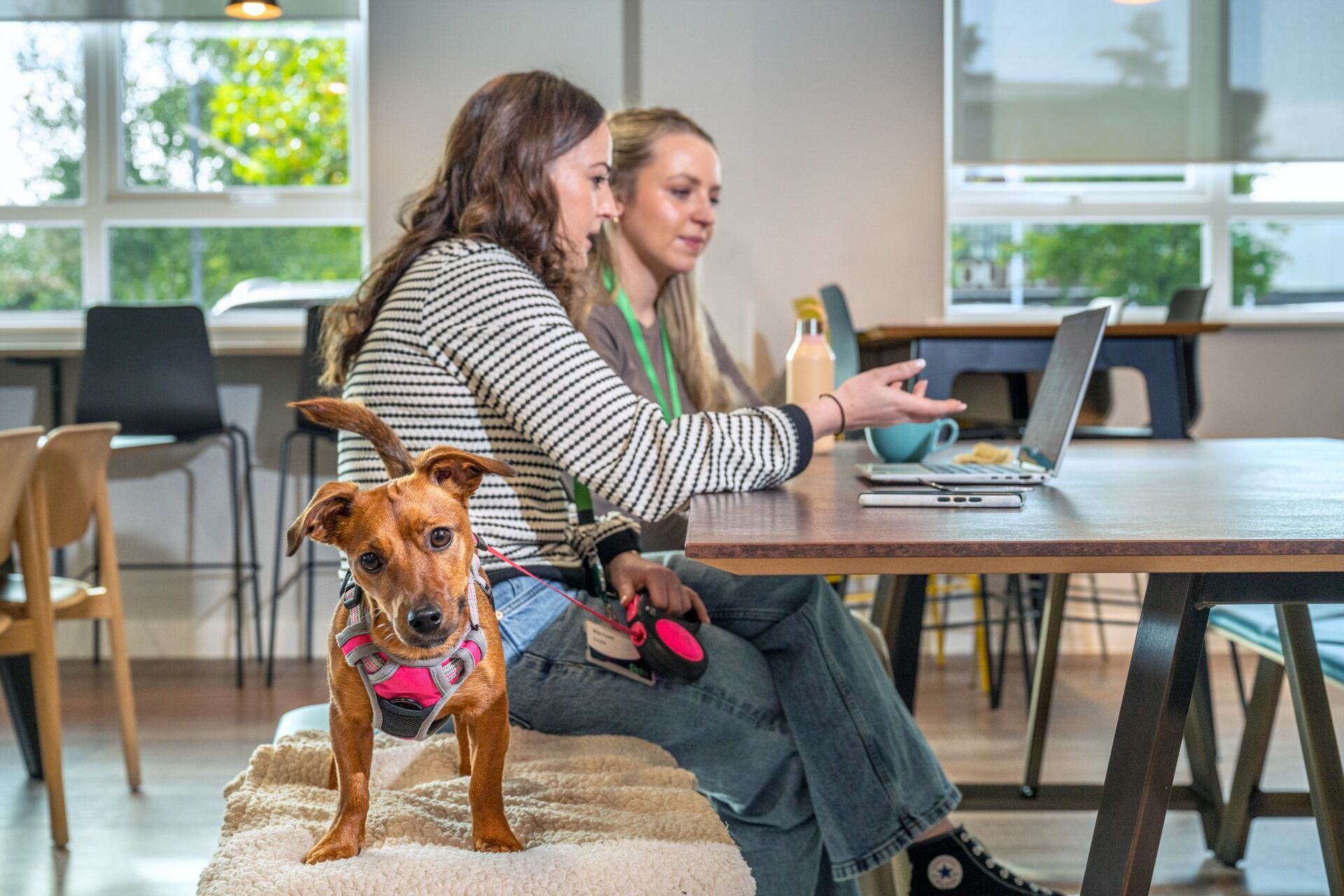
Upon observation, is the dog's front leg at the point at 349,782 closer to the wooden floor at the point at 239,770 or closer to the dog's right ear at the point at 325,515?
the dog's right ear at the point at 325,515

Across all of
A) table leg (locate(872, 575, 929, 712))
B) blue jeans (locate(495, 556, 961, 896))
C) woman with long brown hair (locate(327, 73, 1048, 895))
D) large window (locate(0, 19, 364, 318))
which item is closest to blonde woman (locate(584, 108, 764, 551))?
table leg (locate(872, 575, 929, 712))

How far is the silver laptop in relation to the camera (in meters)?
1.28

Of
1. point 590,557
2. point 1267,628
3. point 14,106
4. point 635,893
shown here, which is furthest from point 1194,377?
point 14,106

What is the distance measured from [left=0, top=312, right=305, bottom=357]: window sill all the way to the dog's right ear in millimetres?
2874

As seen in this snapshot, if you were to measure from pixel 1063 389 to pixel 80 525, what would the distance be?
205 cm

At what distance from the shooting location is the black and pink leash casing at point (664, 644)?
1.16 metres

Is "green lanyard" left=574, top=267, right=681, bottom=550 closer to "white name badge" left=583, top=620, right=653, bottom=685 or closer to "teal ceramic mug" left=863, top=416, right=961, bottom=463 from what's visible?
"teal ceramic mug" left=863, top=416, right=961, bottom=463

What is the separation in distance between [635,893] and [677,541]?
103cm

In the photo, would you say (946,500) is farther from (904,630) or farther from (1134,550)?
(904,630)

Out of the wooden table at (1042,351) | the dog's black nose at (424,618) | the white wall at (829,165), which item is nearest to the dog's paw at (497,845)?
the dog's black nose at (424,618)

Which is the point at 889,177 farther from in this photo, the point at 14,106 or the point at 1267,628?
the point at 14,106

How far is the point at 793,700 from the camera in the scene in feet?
4.17

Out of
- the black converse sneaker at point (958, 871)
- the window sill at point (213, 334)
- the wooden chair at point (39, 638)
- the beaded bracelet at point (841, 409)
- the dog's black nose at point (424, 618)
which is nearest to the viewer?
the dog's black nose at point (424, 618)

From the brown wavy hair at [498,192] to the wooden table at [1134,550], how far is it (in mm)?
373
